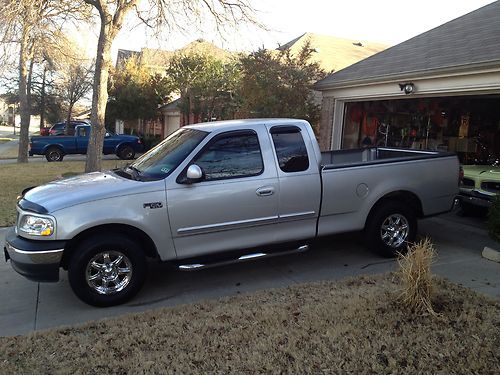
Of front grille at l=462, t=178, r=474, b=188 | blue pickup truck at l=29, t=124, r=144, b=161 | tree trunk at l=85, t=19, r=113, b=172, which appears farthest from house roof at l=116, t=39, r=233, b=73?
front grille at l=462, t=178, r=474, b=188

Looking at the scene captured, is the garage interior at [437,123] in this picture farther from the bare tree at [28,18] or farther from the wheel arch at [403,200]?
the bare tree at [28,18]

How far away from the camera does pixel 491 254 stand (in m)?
6.09

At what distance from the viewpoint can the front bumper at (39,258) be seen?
448 cm

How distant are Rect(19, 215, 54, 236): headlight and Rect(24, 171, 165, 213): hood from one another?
120 millimetres

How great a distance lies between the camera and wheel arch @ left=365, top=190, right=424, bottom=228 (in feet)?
19.9

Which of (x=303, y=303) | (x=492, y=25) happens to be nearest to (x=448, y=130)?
(x=492, y=25)

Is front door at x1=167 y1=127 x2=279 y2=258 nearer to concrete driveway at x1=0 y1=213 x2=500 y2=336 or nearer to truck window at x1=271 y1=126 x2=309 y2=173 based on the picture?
truck window at x1=271 y1=126 x2=309 y2=173

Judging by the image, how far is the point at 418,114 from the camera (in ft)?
42.0

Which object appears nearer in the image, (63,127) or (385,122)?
(385,122)

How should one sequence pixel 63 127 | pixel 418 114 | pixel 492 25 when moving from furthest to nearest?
pixel 63 127, pixel 418 114, pixel 492 25

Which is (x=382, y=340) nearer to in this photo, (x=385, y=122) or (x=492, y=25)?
(x=492, y=25)

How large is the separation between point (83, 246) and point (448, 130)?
11233mm

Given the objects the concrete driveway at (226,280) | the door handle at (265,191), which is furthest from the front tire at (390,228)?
the door handle at (265,191)

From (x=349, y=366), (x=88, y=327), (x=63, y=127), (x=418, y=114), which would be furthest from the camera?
(x=63, y=127)
